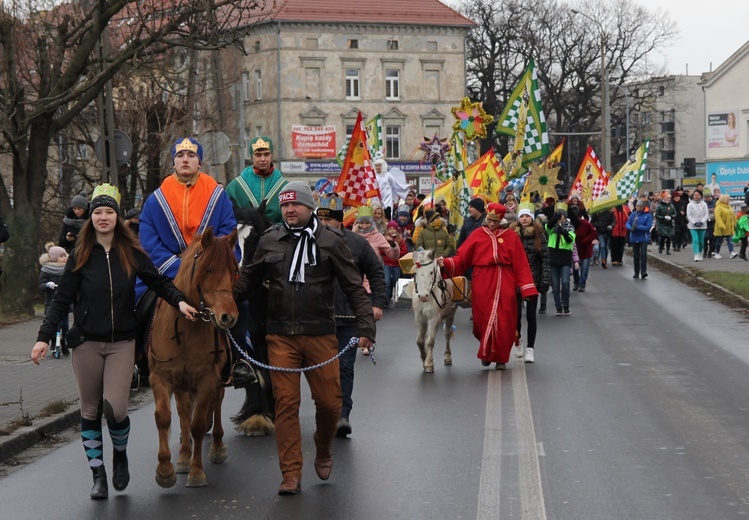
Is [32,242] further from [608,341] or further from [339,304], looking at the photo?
[339,304]

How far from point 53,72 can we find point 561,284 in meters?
9.05

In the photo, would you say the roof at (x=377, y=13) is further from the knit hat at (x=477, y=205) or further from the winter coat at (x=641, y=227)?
the knit hat at (x=477, y=205)

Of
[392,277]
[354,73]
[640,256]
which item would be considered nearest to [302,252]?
[392,277]

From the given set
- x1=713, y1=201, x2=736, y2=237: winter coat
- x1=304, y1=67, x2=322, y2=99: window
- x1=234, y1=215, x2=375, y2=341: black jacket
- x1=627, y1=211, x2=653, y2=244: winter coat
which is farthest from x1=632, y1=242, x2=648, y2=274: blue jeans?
x1=304, y1=67, x2=322, y2=99: window

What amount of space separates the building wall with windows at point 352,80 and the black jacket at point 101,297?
251ft

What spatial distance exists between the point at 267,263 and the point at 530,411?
3.86 meters

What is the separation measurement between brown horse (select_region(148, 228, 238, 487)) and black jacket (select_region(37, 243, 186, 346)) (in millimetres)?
190

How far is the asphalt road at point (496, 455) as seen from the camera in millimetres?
7688

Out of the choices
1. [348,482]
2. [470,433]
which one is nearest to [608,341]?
[470,433]

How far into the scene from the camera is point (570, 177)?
95250 mm

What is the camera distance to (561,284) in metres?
22.1

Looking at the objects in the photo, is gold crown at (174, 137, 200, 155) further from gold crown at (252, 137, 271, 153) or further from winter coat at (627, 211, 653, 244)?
winter coat at (627, 211, 653, 244)

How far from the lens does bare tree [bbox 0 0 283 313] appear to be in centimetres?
1841

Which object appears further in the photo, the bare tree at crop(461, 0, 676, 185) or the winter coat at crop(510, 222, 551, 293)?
the bare tree at crop(461, 0, 676, 185)
